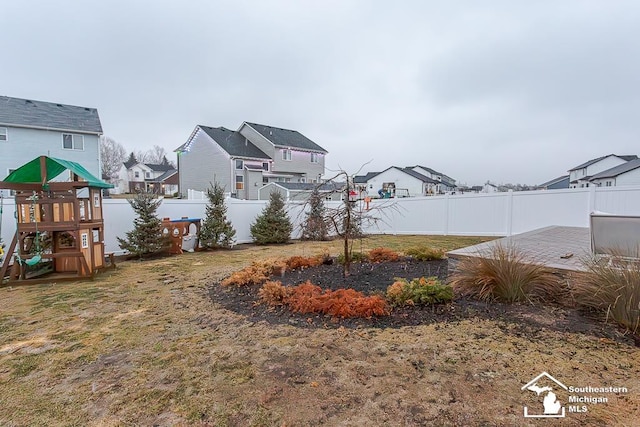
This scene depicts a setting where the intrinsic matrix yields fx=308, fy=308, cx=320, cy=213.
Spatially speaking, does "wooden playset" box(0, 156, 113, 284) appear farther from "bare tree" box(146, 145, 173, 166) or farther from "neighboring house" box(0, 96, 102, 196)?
"bare tree" box(146, 145, 173, 166)

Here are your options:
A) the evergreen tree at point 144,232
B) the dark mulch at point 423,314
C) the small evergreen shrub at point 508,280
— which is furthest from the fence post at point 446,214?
the evergreen tree at point 144,232

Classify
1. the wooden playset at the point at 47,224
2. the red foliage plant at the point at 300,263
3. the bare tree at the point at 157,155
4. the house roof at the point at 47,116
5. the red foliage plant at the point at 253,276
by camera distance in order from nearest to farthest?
the red foliage plant at the point at 253,276, the wooden playset at the point at 47,224, the red foliage plant at the point at 300,263, the house roof at the point at 47,116, the bare tree at the point at 157,155

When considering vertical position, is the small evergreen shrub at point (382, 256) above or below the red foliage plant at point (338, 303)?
above

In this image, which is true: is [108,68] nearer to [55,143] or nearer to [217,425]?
[55,143]

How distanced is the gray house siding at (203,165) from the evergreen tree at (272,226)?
16.4m

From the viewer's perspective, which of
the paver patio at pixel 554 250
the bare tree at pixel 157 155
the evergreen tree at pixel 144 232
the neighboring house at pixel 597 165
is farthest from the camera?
the bare tree at pixel 157 155

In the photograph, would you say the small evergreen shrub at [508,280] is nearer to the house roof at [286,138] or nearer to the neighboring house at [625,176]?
the house roof at [286,138]

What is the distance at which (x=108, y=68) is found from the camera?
12.8 meters

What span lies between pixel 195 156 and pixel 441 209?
23223mm

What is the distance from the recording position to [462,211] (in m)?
11.3

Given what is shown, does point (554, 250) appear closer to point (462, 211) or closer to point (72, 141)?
point (462, 211)

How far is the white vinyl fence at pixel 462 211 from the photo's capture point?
827cm
